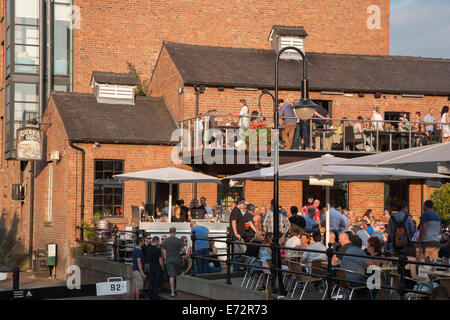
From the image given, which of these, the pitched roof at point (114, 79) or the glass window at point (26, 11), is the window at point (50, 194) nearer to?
the pitched roof at point (114, 79)

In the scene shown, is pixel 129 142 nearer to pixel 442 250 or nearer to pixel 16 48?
pixel 16 48

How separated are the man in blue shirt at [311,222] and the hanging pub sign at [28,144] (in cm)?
1254

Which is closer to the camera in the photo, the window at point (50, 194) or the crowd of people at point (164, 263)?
the crowd of people at point (164, 263)

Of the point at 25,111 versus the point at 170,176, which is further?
the point at 25,111

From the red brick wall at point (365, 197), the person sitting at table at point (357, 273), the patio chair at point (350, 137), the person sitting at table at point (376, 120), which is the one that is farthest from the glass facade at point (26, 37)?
the person sitting at table at point (357, 273)

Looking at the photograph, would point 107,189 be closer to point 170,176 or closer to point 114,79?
point 114,79

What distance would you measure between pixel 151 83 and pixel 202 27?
4.16 meters

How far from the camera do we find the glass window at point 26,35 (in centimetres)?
3142

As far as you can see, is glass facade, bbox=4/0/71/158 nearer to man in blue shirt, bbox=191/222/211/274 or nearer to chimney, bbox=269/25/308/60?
chimney, bbox=269/25/308/60

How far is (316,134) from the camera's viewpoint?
A: 23.8m

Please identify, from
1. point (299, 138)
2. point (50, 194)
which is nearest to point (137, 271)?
point (299, 138)

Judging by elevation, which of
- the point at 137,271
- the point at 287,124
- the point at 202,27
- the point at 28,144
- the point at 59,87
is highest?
the point at 202,27

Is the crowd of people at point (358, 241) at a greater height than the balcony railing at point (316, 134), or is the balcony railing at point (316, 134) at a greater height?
the balcony railing at point (316, 134)

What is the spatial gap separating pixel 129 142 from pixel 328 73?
8768mm
